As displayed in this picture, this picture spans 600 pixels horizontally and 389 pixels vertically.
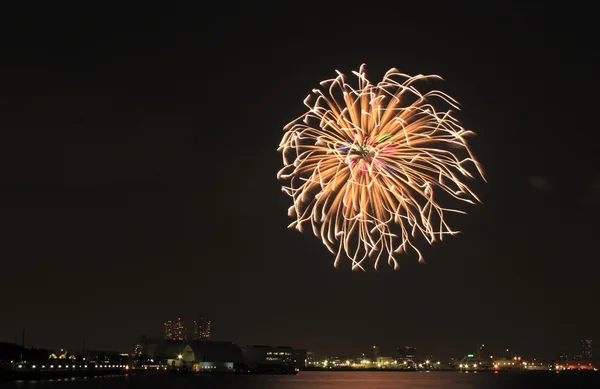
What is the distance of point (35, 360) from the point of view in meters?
163

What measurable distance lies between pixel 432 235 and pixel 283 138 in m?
12.0

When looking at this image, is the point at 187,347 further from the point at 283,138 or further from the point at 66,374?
the point at 283,138

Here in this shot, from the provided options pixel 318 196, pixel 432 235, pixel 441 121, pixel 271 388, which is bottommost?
pixel 271 388

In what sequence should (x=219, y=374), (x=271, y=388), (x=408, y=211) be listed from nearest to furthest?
(x=408, y=211) < (x=271, y=388) < (x=219, y=374)

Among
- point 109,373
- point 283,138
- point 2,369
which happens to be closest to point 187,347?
point 109,373

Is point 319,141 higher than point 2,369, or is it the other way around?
point 319,141

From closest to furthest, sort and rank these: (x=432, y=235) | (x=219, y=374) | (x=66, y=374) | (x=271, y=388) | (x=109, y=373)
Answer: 1. (x=432, y=235)
2. (x=271, y=388)
3. (x=66, y=374)
4. (x=109, y=373)
5. (x=219, y=374)

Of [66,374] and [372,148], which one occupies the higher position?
[372,148]

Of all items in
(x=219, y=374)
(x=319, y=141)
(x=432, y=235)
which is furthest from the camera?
(x=219, y=374)

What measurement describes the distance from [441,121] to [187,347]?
537 ft

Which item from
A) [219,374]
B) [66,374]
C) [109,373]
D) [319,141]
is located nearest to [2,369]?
[66,374]

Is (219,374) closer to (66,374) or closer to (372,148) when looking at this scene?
(66,374)

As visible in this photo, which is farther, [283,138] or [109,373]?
[109,373]

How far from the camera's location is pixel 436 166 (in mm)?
44875
